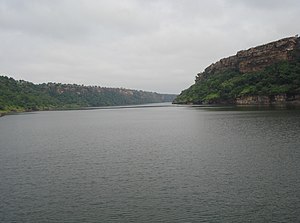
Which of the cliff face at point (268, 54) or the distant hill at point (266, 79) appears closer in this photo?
the distant hill at point (266, 79)

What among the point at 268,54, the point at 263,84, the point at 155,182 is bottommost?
the point at 155,182

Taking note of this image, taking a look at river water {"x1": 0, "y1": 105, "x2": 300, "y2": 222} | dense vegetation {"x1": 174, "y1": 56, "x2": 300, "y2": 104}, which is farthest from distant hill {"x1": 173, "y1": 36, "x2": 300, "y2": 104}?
river water {"x1": 0, "y1": 105, "x2": 300, "y2": 222}

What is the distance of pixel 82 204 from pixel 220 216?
905 cm

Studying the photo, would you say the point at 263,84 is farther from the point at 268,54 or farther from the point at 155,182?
the point at 155,182

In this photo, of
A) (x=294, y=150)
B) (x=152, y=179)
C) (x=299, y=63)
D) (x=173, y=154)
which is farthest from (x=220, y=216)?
(x=299, y=63)

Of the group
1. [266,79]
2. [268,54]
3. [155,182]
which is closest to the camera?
[155,182]

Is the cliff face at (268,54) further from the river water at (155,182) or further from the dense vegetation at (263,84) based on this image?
the river water at (155,182)

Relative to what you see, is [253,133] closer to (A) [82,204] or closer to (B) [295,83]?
(A) [82,204]

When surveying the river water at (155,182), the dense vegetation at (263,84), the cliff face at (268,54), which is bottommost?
the river water at (155,182)

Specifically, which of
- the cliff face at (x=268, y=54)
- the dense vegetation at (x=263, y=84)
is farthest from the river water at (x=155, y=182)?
the cliff face at (x=268, y=54)

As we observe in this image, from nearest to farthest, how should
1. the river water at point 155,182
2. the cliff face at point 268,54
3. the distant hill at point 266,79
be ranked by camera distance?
the river water at point 155,182 → the distant hill at point 266,79 → the cliff face at point 268,54

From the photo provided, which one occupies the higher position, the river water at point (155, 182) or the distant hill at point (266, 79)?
the distant hill at point (266, 79)

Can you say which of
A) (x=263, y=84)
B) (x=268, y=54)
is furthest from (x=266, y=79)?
(x=268, y=54)

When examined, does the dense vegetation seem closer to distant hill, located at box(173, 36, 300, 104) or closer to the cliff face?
distant hill, located at box(173, 36, 300, 104)
